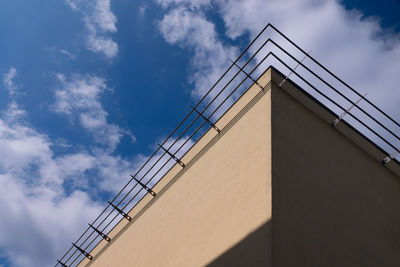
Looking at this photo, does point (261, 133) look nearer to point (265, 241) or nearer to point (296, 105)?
point (296, 105)

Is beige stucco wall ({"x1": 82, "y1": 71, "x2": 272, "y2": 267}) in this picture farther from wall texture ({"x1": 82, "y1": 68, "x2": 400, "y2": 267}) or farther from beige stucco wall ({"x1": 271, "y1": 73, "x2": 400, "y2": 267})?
beige stucco wall ({"x1": 271, "y1": 73, "x2": 400, "y2": 267})

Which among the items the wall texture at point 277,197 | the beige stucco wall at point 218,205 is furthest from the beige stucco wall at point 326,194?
the beige stucco wall at point 218,205

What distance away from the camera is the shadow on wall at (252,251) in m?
4.36

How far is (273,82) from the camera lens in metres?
6.66

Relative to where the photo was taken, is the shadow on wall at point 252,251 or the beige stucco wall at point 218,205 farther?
the beige stucco wall at point 218,205

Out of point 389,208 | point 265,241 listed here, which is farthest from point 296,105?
point 265,241

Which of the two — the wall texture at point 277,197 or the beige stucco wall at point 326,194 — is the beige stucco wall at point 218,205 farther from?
the beige stucco wall at point 326,194

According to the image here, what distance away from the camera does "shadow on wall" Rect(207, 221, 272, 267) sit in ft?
14.3

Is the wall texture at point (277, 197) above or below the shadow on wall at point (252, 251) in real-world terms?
above

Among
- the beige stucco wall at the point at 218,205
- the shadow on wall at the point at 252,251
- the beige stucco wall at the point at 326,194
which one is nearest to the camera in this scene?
the shadow on wall at the point at 252,251

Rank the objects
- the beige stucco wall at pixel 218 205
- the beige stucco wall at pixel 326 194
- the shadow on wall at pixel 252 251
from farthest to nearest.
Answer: the beige stucco wall at pixel 218 205, the beige stucco wall at pixel 326 194, the shadow on wall at pixel 252 251

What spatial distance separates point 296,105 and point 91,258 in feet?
26.0

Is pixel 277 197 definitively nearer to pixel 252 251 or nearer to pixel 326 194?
pixel 252 251

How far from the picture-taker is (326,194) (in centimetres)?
568
